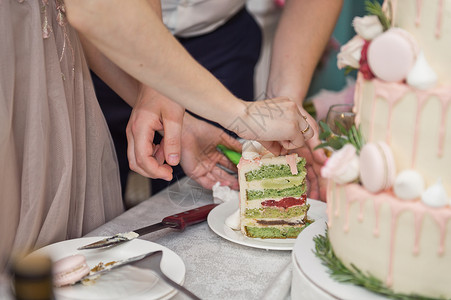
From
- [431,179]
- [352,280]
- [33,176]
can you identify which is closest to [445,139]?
[431,179]

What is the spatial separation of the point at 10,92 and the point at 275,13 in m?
2.96

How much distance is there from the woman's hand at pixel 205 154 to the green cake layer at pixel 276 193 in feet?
0.93

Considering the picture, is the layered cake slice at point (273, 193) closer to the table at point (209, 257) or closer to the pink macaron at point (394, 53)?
the table at point (209, 257)

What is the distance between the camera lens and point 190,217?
1481 mm

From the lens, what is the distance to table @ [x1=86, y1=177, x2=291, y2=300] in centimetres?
115

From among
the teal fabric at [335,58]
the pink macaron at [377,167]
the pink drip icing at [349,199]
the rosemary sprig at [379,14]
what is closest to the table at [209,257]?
the pink drip icing at [349,199]

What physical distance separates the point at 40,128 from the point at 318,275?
2.38 feet

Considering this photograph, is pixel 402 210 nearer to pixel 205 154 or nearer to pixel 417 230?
pixel 417 230

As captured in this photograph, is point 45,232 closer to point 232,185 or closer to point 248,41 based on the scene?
point 232,185

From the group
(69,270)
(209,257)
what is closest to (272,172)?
(209,257)

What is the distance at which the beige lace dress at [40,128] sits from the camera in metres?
1.23

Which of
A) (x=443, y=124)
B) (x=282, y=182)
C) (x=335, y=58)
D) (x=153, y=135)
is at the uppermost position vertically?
(x=443, y=124)

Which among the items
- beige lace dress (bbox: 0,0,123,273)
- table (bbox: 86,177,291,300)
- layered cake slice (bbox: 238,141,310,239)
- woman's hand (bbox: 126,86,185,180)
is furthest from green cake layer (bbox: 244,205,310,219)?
beige lace dress (bbox: 0,0,123,273)

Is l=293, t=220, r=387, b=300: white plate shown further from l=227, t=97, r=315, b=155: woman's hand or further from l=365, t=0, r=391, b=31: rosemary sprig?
l=365, t=0, r=391, b=31: rosemary sprig
